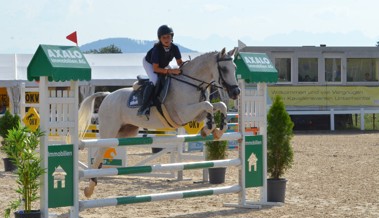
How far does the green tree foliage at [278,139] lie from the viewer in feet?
31.5

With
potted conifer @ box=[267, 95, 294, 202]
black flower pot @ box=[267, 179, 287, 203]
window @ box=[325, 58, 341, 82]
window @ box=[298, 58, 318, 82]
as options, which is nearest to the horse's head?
potted conifer @ box=[267, 95, 294, 202]

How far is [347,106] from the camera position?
1094 inches

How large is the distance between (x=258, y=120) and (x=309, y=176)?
355cm

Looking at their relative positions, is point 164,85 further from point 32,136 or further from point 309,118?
point 309,118

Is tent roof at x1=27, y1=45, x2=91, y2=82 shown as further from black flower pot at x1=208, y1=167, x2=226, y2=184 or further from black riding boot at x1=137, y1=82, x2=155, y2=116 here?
black flower pot at x1=208, y1=167, x2=226, y2=184

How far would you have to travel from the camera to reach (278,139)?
31.5 ft

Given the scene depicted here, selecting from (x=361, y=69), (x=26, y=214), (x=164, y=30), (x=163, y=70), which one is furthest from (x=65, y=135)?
(x=361, y=69)

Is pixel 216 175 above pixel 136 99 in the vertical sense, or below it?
below

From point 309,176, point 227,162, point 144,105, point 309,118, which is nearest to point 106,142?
point 144,105

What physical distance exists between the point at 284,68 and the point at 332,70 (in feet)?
5.73

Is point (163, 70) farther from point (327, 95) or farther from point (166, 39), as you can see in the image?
point (327, 95)

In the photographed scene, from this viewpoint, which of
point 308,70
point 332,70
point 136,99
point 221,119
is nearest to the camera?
point 221,119

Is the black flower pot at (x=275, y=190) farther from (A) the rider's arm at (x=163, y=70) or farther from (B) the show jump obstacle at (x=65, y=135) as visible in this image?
(A) the rider's arm at (x=163, y=70)

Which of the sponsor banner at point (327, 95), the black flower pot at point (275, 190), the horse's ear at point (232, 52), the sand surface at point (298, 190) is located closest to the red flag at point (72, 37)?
the sand surface at point (298, 190)
